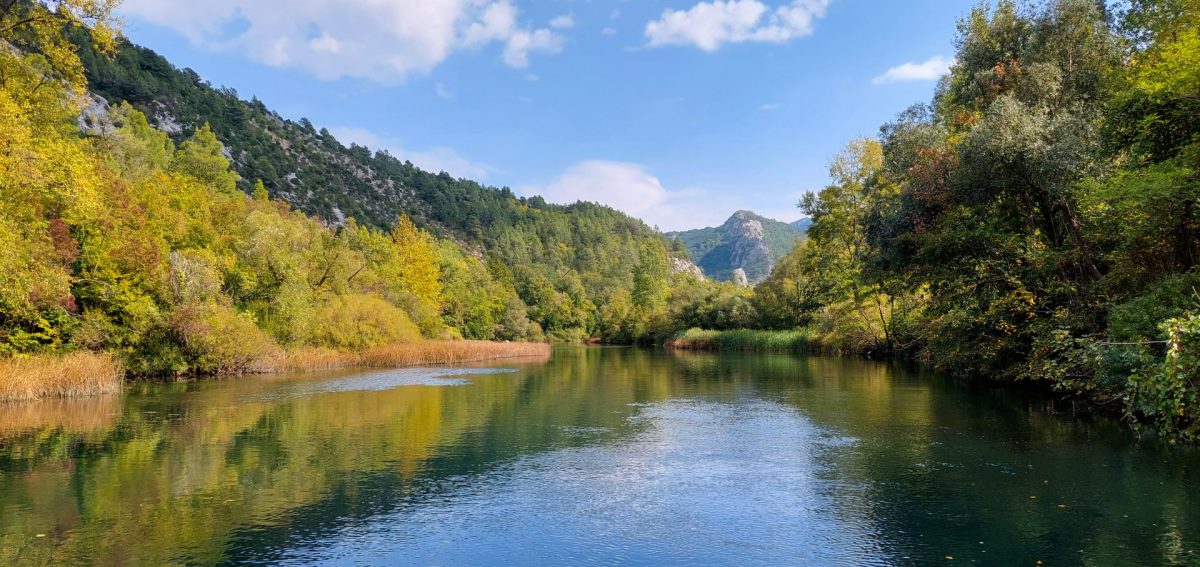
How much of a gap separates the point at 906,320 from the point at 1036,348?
870 inches

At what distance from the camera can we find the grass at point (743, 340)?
65250mm

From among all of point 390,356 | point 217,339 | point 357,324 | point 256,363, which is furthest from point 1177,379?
point 357,324

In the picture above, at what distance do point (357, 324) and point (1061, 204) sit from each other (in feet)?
139

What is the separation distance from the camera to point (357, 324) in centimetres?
4766

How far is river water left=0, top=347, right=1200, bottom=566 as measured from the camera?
28.5 ft

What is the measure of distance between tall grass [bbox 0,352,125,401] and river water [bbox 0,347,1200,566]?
135cm

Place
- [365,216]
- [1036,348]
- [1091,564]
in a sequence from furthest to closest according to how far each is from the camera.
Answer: [365,216], [1036,348], [1091,564]

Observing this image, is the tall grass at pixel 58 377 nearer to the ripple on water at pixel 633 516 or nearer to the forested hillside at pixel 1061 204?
the ripple on water at pixel 633 516

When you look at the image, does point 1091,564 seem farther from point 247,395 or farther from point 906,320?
point 906,320

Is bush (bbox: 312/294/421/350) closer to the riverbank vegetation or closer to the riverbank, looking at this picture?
the riverbank

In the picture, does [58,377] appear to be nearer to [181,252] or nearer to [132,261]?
[132,261]

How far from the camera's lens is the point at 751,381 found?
32.8 meters

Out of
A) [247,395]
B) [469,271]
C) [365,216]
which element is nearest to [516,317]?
[469,271]

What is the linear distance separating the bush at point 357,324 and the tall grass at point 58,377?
18.8 metres
